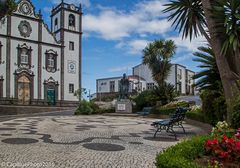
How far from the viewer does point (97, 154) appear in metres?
7.90

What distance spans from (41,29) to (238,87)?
36.9m

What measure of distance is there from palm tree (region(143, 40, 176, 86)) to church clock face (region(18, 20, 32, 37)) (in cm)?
1551

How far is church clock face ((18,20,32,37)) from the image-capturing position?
40.3m

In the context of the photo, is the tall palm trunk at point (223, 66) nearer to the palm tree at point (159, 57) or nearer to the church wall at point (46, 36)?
the palm tree at point (159, 57)

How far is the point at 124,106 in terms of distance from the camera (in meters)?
30.3

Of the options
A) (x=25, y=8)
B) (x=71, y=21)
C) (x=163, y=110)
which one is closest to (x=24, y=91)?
(x=25, y=8)

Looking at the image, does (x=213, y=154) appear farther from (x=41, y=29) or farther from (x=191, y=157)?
(x=41, y=29)

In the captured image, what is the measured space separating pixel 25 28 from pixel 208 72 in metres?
33.3

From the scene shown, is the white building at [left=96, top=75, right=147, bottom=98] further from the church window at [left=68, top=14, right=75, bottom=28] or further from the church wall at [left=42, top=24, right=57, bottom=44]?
the church wall at [left=42, top=24, right=57, bottom=44]

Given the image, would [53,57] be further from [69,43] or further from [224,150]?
[224,150]

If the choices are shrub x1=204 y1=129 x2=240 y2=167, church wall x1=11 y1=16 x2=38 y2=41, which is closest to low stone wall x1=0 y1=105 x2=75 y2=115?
church wall x1=11 y1=16 x2=38 y2=41

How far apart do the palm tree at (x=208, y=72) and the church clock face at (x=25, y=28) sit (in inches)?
1276

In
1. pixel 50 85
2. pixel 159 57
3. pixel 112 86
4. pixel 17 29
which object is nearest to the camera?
pixel 159 57

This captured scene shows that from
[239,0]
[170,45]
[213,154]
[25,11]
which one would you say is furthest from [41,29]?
[213,154]
